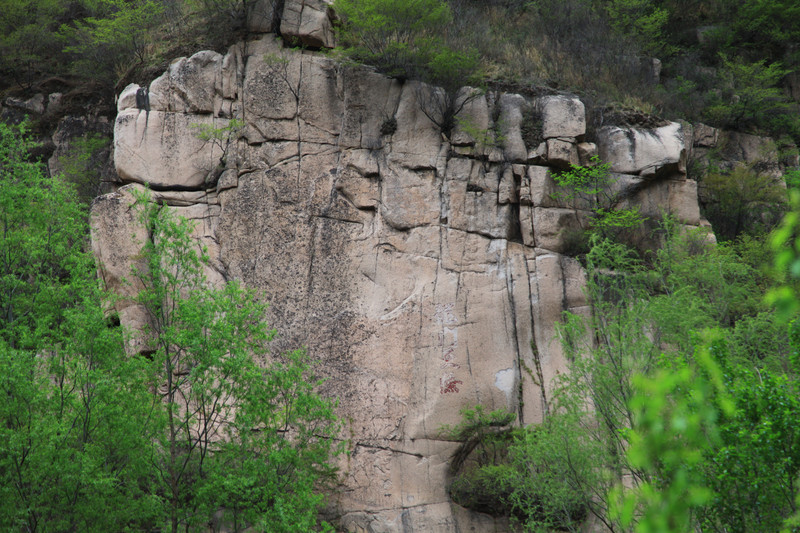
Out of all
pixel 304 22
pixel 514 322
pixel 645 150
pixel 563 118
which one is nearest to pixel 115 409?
pixel 514 322

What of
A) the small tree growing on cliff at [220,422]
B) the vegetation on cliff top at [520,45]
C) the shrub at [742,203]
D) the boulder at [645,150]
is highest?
the vegetation on cliff top at [520,45]

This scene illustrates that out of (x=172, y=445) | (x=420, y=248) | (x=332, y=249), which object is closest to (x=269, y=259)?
(x=332, y=249)

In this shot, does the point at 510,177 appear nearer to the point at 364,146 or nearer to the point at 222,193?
the point at 364,146

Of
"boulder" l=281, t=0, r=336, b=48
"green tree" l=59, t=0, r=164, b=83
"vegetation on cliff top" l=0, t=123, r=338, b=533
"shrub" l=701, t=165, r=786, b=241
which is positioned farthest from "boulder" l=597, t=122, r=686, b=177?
"green tree" l=59, t=0, r=164, b=83

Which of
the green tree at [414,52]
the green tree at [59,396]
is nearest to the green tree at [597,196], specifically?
the green tree at [414,52]

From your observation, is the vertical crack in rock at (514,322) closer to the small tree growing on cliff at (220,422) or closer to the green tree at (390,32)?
the small tree growing on cliff at (220,422)

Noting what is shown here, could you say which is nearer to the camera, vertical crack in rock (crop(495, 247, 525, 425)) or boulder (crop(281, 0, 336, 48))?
vertical crack in rock (crop(495, 247, 525, 425))

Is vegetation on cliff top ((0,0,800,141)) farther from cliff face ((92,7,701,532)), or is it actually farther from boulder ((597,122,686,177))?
cliff face ((92,7,701,532))

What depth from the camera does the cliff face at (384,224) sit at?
58.0 feet

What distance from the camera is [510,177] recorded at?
19.6 meters

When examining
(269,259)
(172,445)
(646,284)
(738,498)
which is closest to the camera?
(738,498)

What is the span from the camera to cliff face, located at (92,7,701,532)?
17.7 m

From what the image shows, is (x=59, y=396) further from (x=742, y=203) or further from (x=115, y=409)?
(x=742, y=203)

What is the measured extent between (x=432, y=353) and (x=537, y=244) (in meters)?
4.76
